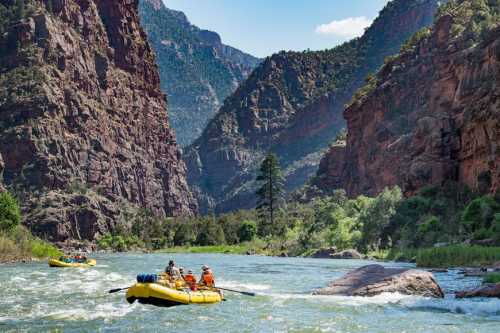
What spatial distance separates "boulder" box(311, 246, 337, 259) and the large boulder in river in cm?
4951

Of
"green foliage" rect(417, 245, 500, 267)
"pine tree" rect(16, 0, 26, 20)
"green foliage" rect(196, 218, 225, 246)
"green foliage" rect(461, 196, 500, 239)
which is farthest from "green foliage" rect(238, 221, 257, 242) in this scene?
"pine tree" rect(16, 0, 26, 20)

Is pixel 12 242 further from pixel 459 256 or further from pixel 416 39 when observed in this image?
pixel 416 39

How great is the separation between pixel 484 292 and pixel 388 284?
433 cm

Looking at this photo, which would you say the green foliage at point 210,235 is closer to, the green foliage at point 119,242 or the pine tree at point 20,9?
the green foliage at point 119,242

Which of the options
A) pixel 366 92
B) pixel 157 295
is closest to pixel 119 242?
pixel 366 92

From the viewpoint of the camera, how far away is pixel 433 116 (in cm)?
10106

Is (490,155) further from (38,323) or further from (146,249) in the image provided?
(146,249)

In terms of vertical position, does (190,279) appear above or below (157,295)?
above

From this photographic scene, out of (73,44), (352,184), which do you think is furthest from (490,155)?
(73,44)

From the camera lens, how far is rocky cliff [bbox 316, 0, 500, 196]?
73.5m

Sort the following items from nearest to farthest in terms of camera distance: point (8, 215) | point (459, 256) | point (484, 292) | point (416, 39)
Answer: point (484, 292)
point (459, 256)
point (8, 215)
point (416, 39)

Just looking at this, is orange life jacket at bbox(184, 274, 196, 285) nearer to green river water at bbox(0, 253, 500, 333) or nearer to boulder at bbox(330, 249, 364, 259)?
green river water at bbox(0, 253, 500, 333)

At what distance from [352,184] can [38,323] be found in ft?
438

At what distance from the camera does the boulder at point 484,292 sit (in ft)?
97.2
